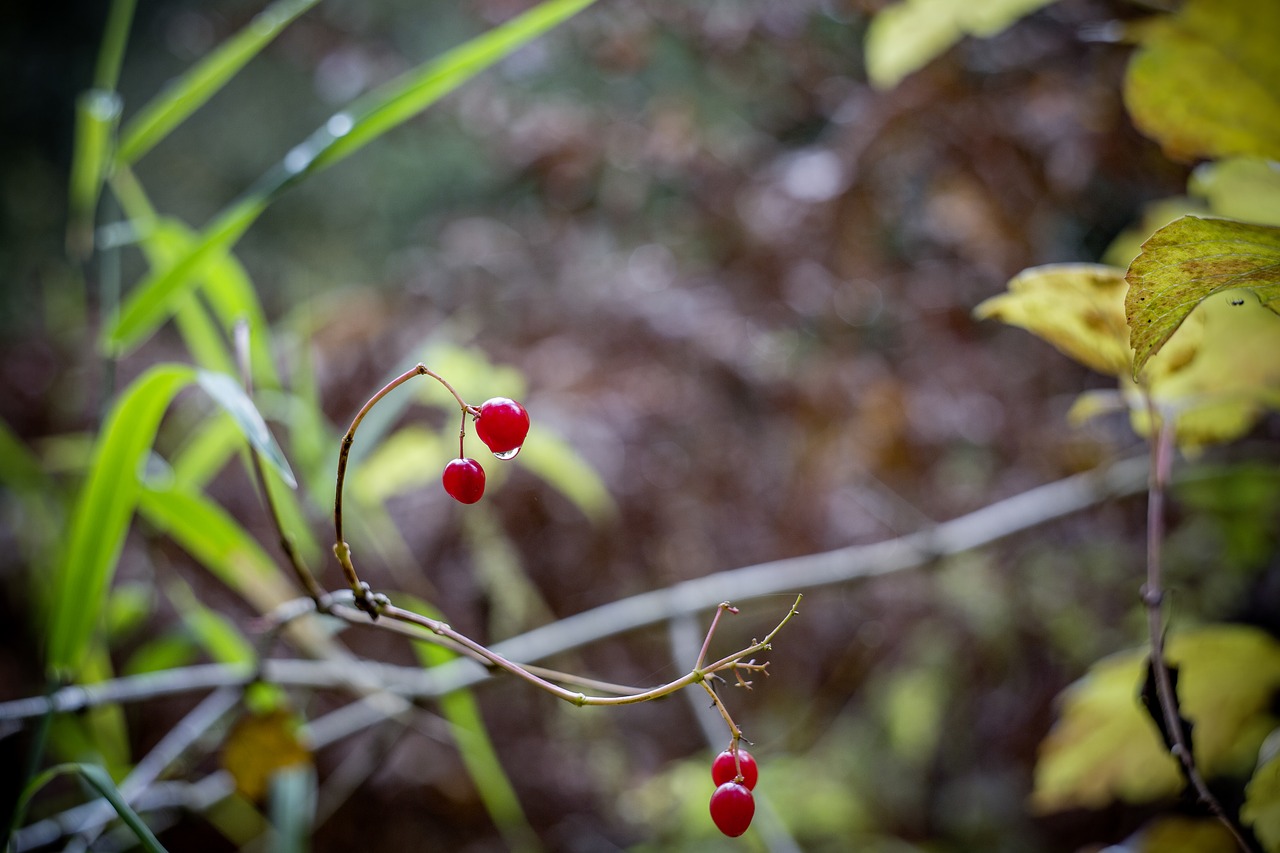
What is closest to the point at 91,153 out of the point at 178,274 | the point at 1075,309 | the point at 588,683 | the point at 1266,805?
the point at 178,274

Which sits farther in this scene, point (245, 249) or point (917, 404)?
point (245, 249)

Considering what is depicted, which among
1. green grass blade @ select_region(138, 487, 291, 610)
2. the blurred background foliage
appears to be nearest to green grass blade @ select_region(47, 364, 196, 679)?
green grass blade @ select_region(138, 487, 291, 610)

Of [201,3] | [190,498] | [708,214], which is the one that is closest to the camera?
[190,498]

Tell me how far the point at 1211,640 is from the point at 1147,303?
0.31m

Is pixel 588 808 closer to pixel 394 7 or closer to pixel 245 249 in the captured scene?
pixel 245 249

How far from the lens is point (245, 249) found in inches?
104

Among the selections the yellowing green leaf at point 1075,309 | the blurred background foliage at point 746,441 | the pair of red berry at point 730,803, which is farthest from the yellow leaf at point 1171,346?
the blurred background foliage at point 746,441

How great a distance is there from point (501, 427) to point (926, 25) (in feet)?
1.53

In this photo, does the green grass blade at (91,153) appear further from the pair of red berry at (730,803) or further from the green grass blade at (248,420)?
the pair of red berry at (730,803)

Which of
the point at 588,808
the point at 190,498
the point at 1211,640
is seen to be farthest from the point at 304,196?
the point at 1211,640

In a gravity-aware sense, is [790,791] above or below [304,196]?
below

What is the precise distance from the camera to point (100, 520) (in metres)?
0.41

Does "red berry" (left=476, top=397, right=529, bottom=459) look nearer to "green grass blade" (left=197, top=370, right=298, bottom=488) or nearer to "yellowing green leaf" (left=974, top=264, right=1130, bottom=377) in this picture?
"green grass blade" (left=197, top=370, right=298, bottom=488)

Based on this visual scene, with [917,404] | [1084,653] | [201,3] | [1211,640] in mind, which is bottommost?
[1084,653]
